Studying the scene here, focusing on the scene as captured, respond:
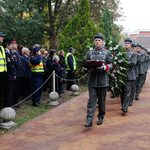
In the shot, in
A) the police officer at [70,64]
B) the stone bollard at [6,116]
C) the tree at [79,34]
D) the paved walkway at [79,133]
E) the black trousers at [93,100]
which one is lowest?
the paved walkway at [79,133]

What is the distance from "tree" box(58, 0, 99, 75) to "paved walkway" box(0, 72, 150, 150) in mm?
5547

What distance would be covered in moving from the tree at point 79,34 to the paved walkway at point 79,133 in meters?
5.55

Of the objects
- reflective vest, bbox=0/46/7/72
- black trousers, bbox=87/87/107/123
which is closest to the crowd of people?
reflective vest, bbox=0/46/7/72

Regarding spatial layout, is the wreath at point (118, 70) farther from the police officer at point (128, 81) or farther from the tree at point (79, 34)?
the tree at point (79, 34)

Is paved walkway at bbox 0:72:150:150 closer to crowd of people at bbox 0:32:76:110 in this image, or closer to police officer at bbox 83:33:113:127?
police officer at bbox 83:33:113:127

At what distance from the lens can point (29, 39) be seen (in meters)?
18.4

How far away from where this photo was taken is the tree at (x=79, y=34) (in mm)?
11117

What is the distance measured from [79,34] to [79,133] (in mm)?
7732

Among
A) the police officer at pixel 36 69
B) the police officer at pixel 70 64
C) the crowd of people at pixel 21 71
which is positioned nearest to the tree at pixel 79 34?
the police officer at pixel 70 64

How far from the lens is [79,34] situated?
11227 mm

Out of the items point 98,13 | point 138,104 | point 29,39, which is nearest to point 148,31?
point 98,13

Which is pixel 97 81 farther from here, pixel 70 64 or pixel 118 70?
pixel 70 64

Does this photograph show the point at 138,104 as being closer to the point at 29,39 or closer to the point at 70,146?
the point at 70,146

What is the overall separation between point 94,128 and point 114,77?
5.71 feet
